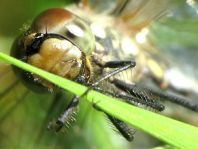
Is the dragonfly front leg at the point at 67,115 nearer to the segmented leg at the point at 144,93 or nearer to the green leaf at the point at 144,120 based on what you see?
the segmented leg at the point at 144,93

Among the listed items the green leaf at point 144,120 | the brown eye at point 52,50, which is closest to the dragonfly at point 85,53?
the brown eye at point 52,50

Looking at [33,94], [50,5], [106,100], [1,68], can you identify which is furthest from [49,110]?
[106,100]

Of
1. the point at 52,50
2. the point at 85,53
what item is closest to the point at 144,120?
the point at 52,50

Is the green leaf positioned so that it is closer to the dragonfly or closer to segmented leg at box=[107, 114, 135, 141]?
the dragonfly

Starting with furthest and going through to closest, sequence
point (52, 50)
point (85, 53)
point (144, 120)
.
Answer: point (85, 53), point (52, 50), point (144, 120)

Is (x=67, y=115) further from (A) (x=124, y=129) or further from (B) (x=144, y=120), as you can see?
(B) (x=144, y=120)

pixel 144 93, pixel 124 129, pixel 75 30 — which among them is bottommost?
pixel 124 129

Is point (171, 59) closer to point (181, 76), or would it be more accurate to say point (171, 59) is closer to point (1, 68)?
point (181, 76)
